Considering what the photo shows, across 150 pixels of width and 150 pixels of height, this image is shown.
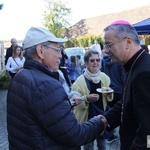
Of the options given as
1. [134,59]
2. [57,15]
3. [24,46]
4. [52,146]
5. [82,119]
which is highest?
[57,15]

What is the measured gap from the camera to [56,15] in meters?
54.6

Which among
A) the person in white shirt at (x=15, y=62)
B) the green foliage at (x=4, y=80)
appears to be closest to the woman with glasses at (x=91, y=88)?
the person in white shirt at (x=15, y=62)

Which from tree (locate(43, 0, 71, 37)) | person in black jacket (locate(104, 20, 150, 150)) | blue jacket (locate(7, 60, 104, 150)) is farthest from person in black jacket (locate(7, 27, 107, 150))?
tree (locate(43, 0, 71, 37))

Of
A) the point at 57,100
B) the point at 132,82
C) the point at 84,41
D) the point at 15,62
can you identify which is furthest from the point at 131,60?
the point at 84,41

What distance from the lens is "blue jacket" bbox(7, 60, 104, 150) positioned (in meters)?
1.72

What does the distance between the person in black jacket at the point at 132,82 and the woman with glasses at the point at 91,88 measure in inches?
52.2

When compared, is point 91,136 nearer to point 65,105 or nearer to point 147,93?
point 65,105

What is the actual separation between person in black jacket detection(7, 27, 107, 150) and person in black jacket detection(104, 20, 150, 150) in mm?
321

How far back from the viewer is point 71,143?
182 cm

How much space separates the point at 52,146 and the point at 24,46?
2.57 feet

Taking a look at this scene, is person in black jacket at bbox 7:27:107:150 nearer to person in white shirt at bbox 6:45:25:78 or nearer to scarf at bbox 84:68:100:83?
scarf at bbox 84:68:100:83

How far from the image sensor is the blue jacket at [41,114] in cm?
172

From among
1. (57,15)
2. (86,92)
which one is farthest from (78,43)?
(86,92)

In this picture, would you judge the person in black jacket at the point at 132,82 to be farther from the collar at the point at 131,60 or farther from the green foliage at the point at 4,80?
the green foliage at the point at 4,80
